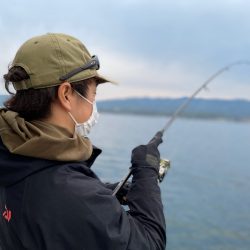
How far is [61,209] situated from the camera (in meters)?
1.53

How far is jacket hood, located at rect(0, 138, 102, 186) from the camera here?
62.4 inches

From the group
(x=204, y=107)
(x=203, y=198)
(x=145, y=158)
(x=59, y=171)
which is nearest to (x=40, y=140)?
(x=59, y=171)

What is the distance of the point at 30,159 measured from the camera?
63.2 inches

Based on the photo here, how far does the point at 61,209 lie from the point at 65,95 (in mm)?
466

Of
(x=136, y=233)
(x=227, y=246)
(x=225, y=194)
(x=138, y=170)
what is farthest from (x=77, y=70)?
(x=225, y=194)

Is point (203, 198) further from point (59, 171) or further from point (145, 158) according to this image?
point (59, 171)

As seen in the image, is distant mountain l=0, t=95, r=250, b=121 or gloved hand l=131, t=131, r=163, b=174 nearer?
gloved hand l=131, t=131, r=163, b=174

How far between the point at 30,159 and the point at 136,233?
19.2 inches

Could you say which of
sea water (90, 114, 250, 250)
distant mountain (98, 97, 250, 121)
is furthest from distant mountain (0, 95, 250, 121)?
sea water (90, 114, 250, 250)

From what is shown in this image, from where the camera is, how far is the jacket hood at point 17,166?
5.20 feet

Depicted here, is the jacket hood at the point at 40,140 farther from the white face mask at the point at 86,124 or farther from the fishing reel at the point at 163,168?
the fishing reel at the point at 163,168

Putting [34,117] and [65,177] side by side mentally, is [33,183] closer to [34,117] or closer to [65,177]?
[65,177]

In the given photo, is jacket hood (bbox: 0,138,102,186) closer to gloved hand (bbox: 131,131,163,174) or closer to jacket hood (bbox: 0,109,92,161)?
jacket hood (bbox: 0,109,92,161)

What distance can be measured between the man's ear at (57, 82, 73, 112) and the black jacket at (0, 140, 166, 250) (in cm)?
25
